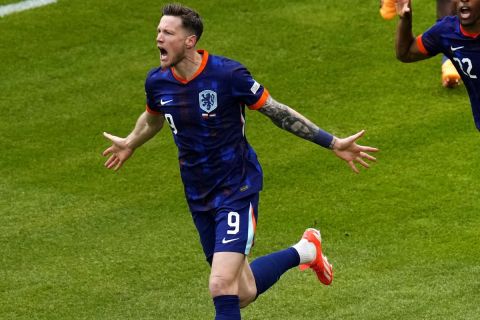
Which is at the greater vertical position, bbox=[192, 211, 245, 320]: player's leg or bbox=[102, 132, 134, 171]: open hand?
bbox=[102, 132, 134, 171]: open hand

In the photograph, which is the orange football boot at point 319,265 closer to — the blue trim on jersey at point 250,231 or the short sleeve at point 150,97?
the blue trim on jersey at point 250,231

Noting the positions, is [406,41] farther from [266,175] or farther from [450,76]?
[450,76]

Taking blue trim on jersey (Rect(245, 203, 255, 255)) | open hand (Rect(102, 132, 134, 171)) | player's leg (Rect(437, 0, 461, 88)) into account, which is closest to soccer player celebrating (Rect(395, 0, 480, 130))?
blue trim on jersey (Rect(245, 203, 255, 255))

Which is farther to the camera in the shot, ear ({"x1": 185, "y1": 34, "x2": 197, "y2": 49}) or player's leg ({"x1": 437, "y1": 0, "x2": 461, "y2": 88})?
player's leg ({"x1": 437, "y1": 0, "x2": 461, "y2": 88})

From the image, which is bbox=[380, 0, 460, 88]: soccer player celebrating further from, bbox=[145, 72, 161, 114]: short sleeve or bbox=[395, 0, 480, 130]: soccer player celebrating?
bbox=[145, 72, 161, 114]: short sleeve

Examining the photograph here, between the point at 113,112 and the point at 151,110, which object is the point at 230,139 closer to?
the point at 151,110

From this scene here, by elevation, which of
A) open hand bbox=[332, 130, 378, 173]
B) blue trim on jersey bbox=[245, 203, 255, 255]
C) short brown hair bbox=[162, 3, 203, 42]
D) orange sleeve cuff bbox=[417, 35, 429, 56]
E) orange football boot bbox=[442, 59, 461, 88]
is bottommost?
orange football boot bbox=[442, 59, 461, 88]

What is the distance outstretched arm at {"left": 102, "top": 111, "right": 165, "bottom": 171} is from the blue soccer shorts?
2.50 feet

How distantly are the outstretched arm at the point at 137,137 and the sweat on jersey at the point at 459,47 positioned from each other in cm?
217

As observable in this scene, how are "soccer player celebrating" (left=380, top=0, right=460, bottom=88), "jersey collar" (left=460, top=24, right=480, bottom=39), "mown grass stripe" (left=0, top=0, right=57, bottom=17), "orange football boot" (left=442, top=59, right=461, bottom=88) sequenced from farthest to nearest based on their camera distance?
"mown grass stripe" (left=0, top=0, right=57, bottom=17)
"orange football boot" (left=442, top=59, right=461, bottom=88)
"soccer player celebrating" (left=380, top=0, right=460, bottom=88)
"jersey collar" (left=460, top=24, right=480, bottom=39)

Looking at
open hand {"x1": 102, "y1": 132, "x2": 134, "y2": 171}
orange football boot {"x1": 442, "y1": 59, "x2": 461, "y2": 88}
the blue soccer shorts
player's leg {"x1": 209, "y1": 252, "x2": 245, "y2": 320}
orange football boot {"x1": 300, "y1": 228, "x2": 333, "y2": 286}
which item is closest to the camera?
player's leg {"x1": 209, "y1": 252, "x2": 245, "y2": 320}

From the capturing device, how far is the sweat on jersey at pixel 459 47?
9711 mm

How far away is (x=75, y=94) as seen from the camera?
1448 centimetres

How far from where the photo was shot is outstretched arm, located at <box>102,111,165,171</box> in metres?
9.56
